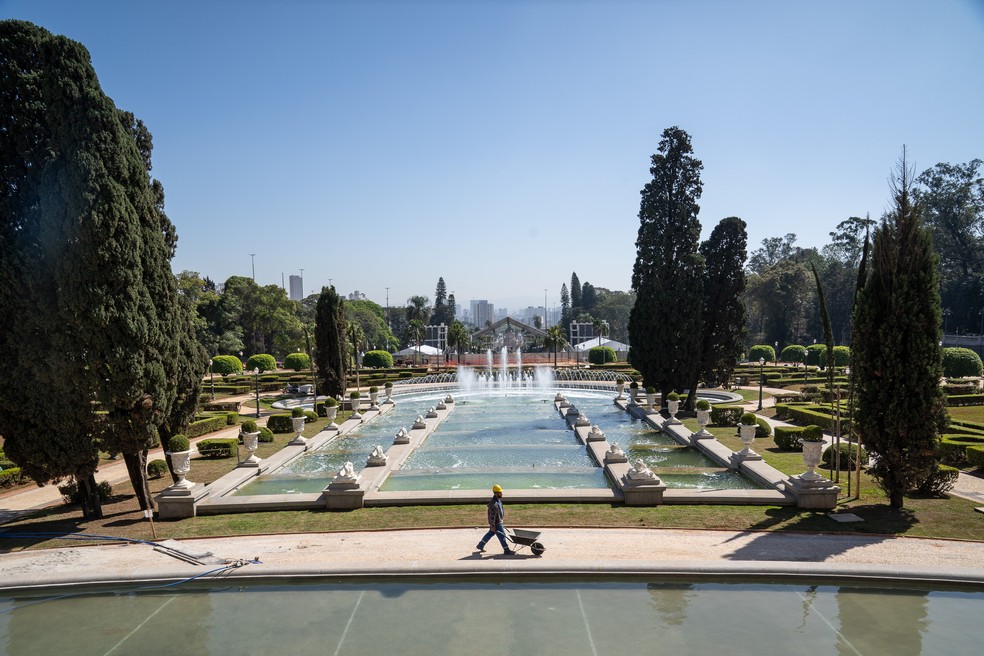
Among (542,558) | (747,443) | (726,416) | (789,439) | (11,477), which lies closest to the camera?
(542,558)

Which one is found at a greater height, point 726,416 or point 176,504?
point 726,416

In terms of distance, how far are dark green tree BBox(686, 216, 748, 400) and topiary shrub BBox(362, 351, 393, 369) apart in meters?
33.4

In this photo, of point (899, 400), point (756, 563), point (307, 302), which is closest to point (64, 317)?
point (756, 563)

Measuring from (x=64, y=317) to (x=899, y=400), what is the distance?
1680 cm

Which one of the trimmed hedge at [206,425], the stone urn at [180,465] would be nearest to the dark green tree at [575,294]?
the trimmed hedge at [206,425]

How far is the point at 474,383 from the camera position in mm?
46906

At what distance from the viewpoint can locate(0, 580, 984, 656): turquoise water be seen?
767cm

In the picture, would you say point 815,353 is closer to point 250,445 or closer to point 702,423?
point 702,423

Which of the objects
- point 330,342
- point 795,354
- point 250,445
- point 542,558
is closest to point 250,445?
point 250,445

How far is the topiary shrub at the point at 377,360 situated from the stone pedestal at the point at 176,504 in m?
41.2

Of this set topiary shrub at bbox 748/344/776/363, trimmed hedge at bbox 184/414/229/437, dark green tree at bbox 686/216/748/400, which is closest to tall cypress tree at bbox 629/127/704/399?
dark green tree at bbox 686/216/748/400

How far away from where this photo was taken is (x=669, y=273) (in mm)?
27062

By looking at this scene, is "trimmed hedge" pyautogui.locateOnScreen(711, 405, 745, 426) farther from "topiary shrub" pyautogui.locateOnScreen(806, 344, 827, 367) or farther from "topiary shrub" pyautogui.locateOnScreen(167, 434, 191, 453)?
"topiary shrub" pyautogui.locateOnScreen(806, 344, 827, 367)

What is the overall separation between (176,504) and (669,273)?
70.9ft
